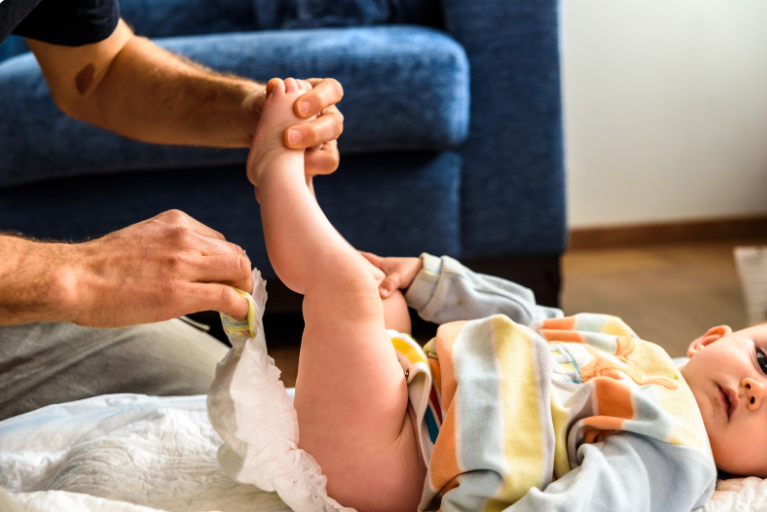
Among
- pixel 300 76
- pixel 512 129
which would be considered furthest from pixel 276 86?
pixel 512 129

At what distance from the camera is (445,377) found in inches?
22.8

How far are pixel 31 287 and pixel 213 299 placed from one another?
0.12 m

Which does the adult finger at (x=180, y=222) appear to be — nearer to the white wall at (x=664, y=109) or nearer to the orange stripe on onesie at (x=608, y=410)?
the orange stripe on onesie at (x=608, y=410)

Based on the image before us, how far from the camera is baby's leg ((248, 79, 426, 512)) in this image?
53 cm

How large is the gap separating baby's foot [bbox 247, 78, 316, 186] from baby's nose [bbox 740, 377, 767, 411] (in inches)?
19.3

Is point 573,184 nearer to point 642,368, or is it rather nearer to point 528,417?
point 642,368

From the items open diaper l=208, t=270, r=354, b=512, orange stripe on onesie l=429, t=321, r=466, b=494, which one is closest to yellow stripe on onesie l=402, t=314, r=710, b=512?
orange stripe on onesie l=429, t=321, r=466, b=494

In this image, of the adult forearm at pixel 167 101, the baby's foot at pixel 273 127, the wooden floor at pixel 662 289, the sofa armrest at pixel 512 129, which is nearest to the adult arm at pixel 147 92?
the adult forearm at pixel 167 101

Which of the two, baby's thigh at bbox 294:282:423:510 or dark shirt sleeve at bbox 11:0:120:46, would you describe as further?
dark shirt sleeve at bbox 11:0:120:46

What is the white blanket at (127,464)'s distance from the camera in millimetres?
565

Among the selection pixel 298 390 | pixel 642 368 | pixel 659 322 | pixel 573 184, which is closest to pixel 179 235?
pixel 298 390

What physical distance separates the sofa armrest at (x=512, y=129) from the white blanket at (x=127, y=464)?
2.78ft

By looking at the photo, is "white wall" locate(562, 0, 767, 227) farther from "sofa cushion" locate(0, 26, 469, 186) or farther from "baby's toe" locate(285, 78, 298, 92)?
"baby's toe" locate(285, 78, 298, 92)

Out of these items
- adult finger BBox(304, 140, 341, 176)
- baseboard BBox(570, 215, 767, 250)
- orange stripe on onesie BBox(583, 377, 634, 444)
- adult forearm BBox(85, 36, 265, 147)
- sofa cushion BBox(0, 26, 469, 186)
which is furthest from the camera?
baseboard BBox(570, 215, 767, 250)
